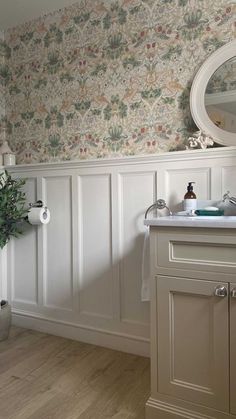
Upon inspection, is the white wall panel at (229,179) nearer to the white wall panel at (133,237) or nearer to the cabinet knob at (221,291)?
the white wall panel at (133,237)

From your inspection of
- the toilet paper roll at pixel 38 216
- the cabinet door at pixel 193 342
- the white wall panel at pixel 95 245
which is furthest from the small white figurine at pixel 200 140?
the toilet paper roll at pixel 38 216

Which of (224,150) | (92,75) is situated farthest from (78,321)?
(92,75)

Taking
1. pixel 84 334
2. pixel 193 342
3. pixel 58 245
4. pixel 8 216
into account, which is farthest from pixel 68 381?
pixel 8 216

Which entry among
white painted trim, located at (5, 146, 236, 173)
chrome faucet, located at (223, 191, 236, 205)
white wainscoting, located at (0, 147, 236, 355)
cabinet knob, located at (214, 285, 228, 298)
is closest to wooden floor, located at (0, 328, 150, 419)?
white wainscoting, located at (0, 147, 236, 355)

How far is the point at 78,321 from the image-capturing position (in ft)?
7.47

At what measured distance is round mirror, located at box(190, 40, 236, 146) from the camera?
1758 mm

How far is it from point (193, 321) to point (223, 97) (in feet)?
4.17

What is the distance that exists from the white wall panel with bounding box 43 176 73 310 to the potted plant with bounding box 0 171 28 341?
208mm

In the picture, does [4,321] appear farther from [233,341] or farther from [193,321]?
[233,341]

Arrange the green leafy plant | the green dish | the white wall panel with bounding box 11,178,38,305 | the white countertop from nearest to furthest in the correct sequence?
1. the white countertop
2. the green dish
3. the green leafy plant
4. the white wall panel with bounding box 11,178,38,305

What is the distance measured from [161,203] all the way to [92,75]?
3.59ft

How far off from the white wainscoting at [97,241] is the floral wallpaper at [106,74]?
0.55 feet

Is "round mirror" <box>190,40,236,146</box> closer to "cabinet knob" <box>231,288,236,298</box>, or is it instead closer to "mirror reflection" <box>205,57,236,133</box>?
"mirror reflection" <box>205,57,236,133</box>

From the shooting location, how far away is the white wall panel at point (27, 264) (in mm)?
2494
